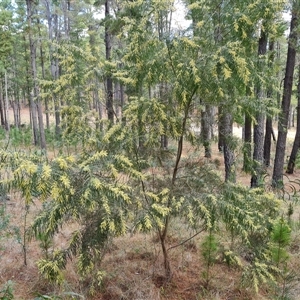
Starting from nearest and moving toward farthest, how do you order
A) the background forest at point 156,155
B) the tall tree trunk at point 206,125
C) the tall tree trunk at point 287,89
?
the background forest at point 156,155, the tall tree trunk at point 206,125, the tall tree trunk at point 287,89

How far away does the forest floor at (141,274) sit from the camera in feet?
13.7

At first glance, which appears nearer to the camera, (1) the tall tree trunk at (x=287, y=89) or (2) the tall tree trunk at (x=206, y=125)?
(2) the tall tree trunk at (x=206, y=125)

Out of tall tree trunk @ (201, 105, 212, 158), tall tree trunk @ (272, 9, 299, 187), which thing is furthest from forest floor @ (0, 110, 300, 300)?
tall tree trunk @ (272, 9, 299, 187)

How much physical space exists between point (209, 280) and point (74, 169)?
2.94 meters

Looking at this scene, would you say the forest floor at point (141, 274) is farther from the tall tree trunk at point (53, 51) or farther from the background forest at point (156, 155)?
the tall tree trunk at point (53, 51)

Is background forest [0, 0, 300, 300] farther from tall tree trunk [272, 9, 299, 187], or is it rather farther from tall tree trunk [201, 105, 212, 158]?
tall tree trunk [272, 9, 299, 187]

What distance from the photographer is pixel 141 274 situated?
463 cm

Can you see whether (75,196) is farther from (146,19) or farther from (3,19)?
(3,19)

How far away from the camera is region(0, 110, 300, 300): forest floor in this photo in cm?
418

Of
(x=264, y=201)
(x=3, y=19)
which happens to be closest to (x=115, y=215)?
(x=264, y=201)

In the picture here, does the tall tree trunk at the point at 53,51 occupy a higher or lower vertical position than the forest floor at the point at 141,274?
higher

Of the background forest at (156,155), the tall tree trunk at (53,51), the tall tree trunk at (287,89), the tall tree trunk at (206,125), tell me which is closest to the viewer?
the background forest at (156,155)

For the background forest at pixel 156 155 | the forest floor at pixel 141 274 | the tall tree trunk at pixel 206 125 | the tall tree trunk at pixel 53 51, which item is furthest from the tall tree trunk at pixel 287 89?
the tall tree trunk at pixel 53 51

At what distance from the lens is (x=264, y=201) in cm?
379
